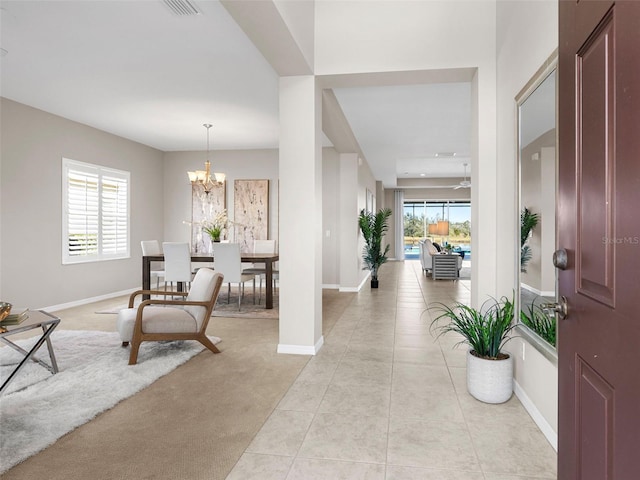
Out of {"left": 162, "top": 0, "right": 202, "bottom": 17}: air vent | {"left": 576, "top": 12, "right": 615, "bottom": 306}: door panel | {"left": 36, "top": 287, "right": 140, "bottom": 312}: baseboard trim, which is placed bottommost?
{"left": 36, "top": 287, "right": 140, "bottom": 312}: baseboard trim

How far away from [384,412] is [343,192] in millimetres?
5526

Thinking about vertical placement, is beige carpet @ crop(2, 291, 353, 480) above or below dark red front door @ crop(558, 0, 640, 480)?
below

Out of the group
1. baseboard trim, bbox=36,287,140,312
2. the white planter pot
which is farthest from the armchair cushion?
baseboard trim, bbox=36,287,140,312

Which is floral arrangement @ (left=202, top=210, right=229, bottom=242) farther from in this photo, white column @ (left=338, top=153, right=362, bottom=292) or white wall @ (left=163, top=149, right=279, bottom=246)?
white column @ (left=338, top=153, right=362, bottom=292)

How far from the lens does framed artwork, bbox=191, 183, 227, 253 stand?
27.2 feet

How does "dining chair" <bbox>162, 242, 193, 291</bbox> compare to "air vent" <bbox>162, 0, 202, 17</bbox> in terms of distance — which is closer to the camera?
"air vent" <bbox>162, 0, 202, 17</bbox>

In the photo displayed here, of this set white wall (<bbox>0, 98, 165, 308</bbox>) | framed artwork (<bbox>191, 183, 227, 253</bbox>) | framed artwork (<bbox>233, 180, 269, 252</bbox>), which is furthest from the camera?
framed artwork (<bbox>191, 183, 227, 253</bbox>)

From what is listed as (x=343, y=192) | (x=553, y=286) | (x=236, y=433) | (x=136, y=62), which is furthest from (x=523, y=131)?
(x=343, y=192)

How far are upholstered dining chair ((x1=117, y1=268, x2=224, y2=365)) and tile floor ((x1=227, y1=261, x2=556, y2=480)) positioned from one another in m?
1.04

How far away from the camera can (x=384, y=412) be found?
8.35ft

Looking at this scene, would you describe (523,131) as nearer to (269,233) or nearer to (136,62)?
(136,62)

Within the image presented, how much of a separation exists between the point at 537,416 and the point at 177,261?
4896 millimetres

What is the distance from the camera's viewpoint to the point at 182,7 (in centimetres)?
296

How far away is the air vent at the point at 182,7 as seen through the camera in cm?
288
